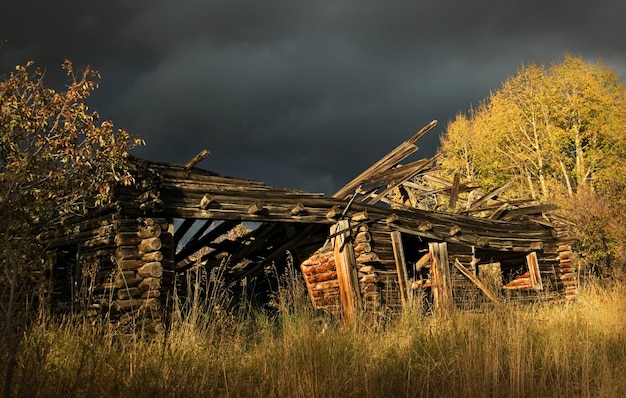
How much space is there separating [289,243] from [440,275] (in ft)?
11.4

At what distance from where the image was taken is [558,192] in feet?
73.1

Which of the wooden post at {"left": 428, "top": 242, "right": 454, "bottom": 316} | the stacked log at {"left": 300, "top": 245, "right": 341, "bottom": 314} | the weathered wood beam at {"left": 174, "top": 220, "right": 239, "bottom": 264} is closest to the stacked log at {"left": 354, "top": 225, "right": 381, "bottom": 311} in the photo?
the stacked log at {"left": 300, "top": 245, "right": 341, "bottom": 314}

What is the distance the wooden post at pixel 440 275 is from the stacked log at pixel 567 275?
6.02 metres

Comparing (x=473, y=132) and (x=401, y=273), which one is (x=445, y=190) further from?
(x=473, y=132)

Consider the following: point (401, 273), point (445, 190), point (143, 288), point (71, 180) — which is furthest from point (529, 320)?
point (445, 190)

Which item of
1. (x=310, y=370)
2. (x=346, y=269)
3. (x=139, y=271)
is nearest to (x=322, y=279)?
(x=346, y=269)

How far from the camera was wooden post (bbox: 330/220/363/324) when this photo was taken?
9.78m

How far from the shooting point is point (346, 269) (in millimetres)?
9891

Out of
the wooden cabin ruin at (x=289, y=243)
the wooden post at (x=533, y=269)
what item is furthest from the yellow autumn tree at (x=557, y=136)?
the wooden cabin ruin at (x=289, y=243)

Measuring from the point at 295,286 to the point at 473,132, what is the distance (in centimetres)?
2238

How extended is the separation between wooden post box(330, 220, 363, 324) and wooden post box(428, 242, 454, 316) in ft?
6.43

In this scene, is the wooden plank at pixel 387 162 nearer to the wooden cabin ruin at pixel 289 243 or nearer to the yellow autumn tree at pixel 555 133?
the wooden cabin ruin at pixel 289 243

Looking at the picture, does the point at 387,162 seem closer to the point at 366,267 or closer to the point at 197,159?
the point at 366,267

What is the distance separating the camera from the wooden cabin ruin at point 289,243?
7.52 m
